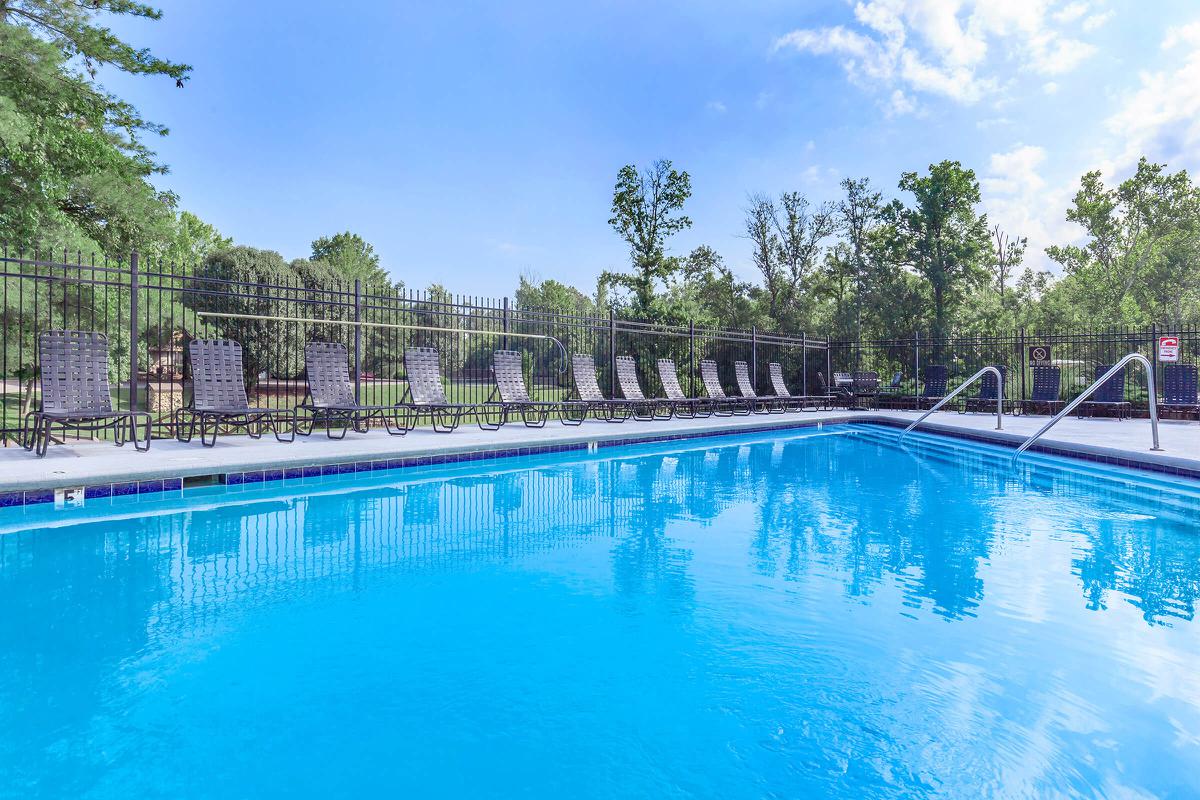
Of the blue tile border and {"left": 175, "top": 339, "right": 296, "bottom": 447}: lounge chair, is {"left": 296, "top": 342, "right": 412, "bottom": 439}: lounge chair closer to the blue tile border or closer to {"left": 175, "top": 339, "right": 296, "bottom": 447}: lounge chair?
{"left": 175, "top": 339, "right": 296, "bottom": 447}: lounge chair

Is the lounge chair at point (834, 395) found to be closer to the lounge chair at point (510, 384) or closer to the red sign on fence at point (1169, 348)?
the red sign on fence at point (1169, 348)

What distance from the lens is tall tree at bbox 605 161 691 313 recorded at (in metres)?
15.8

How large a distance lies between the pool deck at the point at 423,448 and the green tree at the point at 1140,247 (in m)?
19.7

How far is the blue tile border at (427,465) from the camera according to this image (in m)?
4.96

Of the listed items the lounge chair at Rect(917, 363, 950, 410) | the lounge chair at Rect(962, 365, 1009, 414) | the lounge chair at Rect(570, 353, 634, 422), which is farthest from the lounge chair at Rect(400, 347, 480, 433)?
the lounge chair at Rect(962, 365, 1009, 414)

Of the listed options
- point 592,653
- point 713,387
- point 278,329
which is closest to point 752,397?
point 713,387

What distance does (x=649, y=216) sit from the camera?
16.1 m

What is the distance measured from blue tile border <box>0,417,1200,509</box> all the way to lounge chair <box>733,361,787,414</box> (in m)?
1.95

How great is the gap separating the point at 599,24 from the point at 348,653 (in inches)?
576

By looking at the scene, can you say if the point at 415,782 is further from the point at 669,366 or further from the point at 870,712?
the point at 669,366

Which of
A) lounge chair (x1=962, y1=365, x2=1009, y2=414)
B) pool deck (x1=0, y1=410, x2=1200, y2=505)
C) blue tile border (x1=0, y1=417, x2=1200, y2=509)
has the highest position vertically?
lounge chair (x1=962, y1=365, x2=1009, y2=414)

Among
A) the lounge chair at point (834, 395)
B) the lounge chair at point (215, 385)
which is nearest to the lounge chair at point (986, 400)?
the lounge chair at point (834, 395)

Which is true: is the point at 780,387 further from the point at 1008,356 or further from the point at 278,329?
→ the point at 278,329

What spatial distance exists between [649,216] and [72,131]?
11.2 metres
